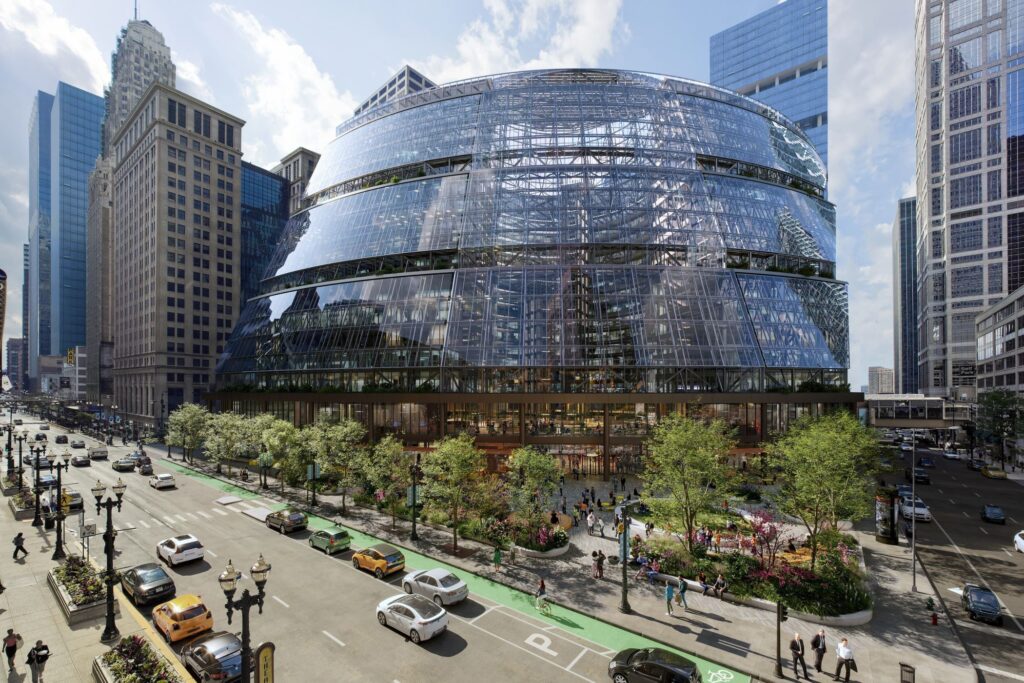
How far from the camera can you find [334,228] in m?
77.5

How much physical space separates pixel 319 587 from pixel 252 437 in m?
30.6

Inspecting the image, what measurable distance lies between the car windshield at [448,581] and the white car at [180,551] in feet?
52.2

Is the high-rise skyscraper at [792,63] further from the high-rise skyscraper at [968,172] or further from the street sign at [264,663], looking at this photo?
the street sign at [264,663]

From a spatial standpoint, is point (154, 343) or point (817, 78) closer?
point (154, 343)

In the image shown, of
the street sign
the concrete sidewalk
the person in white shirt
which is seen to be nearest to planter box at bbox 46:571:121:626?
the street sign

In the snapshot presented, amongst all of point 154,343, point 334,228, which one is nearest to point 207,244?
point 154,343

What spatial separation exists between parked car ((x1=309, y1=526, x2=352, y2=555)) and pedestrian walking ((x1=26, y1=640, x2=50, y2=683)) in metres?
14.8

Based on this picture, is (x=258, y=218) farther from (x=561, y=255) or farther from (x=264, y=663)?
(x=264, y=663)

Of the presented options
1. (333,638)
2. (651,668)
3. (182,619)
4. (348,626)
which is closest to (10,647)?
(182,619)

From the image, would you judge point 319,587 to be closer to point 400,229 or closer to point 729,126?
point 400,229

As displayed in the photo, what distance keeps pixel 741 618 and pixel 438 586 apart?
1438 cm

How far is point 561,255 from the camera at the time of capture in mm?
62375

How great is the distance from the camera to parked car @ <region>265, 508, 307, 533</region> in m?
35.8

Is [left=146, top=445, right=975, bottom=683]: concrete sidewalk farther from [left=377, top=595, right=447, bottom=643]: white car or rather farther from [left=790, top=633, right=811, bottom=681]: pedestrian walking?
[left=377, top=595, right=447, bottom=643]: white car
